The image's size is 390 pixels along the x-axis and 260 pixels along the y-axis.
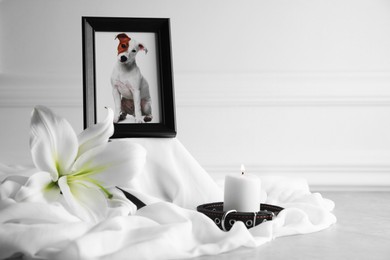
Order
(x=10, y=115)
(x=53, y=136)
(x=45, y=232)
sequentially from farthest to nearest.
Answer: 1. (x=10, y=115)
2. (x=53, y=136)
3. (x=45, y=232)

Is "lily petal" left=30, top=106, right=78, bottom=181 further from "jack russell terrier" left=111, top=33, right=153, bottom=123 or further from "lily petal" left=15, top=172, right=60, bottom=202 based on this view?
"jack russell terrier" left=111, top=33, right=153, bottom=123

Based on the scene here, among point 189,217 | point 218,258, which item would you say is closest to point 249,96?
point 189,217

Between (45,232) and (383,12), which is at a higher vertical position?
(383,12)

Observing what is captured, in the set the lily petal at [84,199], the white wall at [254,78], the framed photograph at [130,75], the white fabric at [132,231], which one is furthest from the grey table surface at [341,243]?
the white wall at [254,78]

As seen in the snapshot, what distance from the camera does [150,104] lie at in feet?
4.15

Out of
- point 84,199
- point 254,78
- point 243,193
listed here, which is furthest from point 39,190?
point 254,78

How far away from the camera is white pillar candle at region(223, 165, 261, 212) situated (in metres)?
1.04

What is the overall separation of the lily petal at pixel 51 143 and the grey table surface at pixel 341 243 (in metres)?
0.28

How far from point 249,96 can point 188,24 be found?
1.12ft

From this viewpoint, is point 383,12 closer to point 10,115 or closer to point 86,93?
point 86,93

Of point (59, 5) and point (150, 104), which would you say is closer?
point (150, 104)

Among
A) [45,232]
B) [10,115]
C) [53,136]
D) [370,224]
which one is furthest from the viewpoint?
[10,115]

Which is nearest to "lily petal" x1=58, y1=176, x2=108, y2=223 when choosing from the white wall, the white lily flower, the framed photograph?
the white lily flower

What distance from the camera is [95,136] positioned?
941mm
